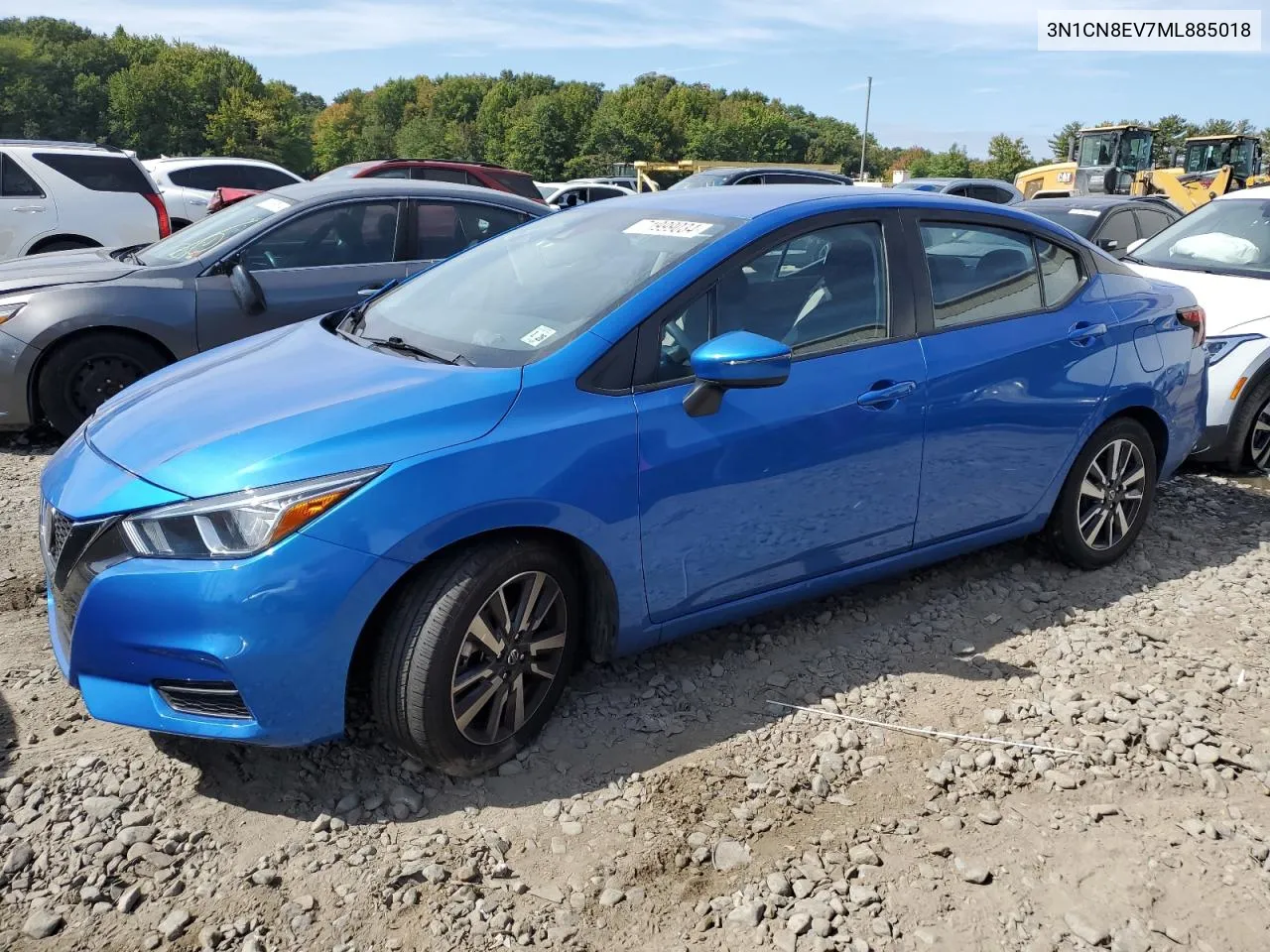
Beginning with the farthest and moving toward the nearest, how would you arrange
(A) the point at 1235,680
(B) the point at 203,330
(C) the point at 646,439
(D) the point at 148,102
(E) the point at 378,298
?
1. (D) the point at 148,102
2. (B) the point at 203,330
3. (E) the point at 378,298
4. (A) the point at 1235,680
5. (C) the point at 646,439

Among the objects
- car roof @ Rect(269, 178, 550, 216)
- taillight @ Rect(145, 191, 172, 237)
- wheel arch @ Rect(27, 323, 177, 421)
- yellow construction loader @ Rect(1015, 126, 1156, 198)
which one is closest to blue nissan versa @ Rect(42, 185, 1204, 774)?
wheel arch @ Rect(27, 323, 177, 421)

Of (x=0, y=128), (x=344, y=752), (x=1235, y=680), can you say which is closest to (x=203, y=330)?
(x=344, y=752)

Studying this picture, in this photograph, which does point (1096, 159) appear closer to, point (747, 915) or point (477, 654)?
point (477, 654)

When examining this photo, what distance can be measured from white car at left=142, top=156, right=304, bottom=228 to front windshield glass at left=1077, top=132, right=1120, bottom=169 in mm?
21583

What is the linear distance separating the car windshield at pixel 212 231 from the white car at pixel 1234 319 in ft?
18.1

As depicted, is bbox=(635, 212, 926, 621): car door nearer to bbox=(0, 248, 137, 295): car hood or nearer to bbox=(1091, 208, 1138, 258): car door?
bbox=(0, 248, 137, 295): car hood

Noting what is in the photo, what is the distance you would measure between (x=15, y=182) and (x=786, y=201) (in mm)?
9660

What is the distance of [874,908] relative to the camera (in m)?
2.46

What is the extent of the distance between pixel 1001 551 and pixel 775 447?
1.98m

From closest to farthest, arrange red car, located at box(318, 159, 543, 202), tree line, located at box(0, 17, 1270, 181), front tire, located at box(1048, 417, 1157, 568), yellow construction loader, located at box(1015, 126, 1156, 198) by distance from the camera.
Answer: front tire, located at box(1048, 417, 1157, 568), red car, located at box(318, 159, 543, 202), yellow construction loader, located at box(1015, 126, 1156, 198), tree line, located at box(0, 17, 1270, 181)

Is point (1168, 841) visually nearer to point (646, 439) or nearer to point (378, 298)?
point (646, 439)

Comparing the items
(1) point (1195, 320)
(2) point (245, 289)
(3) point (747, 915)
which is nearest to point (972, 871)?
(3) point (747, 915)

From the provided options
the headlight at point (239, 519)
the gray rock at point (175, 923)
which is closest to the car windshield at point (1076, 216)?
the headlight at point (239, 519)

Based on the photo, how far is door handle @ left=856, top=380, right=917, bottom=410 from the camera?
3.42 metres
